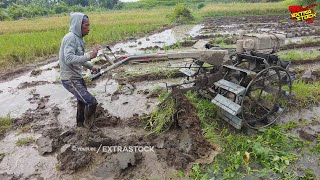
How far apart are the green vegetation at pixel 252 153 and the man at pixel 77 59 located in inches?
77.6

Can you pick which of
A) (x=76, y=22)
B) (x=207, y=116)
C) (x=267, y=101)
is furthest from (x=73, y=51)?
(x=267, y=101)

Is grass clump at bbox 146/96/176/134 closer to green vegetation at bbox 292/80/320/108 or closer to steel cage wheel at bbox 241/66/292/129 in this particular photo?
steel cage wheel at bbox 241/66/292/129

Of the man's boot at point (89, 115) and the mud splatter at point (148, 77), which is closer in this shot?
the man's boot at point (89, 115)

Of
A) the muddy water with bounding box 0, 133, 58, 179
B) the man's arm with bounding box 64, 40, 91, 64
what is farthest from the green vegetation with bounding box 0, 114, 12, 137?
the man's arm with bounding box 64, 40, 91, 64

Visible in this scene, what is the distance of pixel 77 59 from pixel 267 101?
12.0 ft

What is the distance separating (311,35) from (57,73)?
12.7 meters

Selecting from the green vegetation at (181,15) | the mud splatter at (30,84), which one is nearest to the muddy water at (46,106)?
the mud splatter at (30,84)

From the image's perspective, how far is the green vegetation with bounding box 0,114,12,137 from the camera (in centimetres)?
484

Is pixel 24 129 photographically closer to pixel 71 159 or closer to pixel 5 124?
pixel 5 124

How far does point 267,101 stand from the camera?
5.20 m

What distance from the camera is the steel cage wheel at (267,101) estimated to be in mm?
4672

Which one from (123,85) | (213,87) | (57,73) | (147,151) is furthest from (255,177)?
(57,73)

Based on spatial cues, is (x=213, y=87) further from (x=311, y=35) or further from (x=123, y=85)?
(x=311, y=35)

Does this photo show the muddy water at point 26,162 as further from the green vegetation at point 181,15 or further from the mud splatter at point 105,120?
the green vegetation at point 181,15
